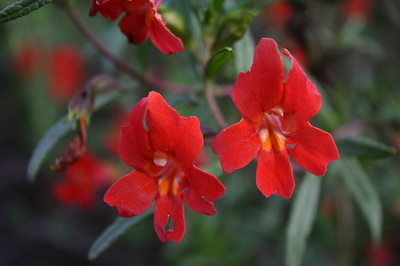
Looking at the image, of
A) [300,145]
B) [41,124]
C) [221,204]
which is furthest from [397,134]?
[41,124]

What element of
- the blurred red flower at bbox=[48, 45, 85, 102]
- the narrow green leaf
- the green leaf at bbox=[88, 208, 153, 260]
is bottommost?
the blurred red flower at bbox=[48, 45, 85, 102]

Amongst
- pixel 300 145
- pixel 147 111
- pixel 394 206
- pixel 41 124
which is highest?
pixel 147 111

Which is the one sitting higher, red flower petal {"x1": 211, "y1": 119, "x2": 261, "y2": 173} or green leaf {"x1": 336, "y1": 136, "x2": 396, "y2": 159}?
red flower petal {"x1": 211, "y1": 119, "x2": 261, "y2": 173}

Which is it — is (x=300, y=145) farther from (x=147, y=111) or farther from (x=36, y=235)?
(x=36, y=235)

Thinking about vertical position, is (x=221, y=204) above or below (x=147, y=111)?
below

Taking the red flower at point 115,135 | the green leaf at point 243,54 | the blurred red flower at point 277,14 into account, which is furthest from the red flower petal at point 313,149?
the red flower at point 115,135

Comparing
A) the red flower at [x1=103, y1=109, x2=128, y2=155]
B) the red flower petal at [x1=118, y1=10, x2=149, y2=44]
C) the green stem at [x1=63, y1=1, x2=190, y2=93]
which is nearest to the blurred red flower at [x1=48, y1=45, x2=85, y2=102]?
the red flower at [x1=103, y1=109, x2=128, y2=155]

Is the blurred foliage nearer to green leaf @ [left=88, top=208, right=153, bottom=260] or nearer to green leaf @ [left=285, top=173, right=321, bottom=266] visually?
green leaf @ [left=285, top=173, right=321, bottom=266]
